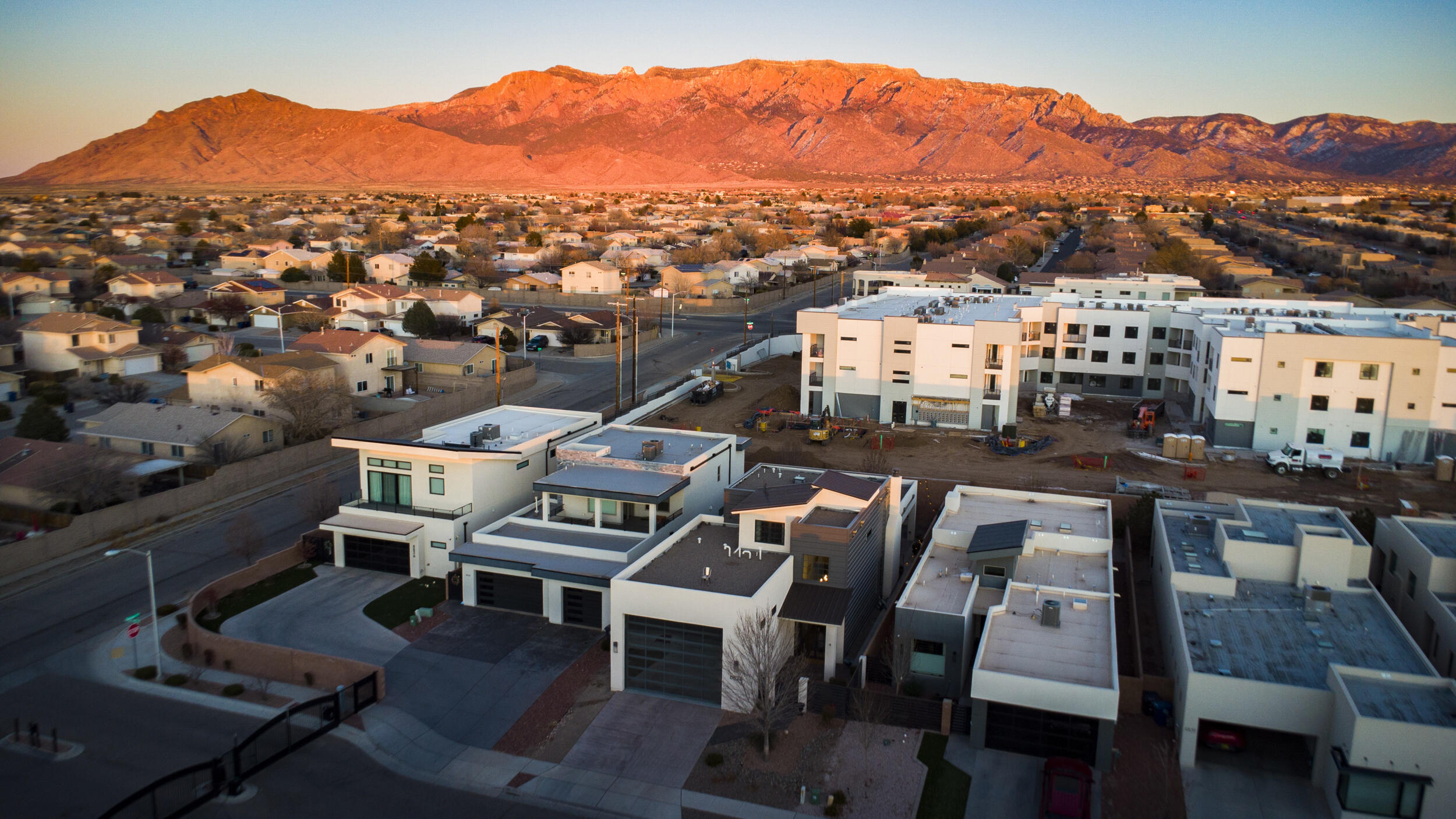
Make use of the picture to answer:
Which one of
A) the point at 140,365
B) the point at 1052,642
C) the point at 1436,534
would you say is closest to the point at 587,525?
the point at 1052,642

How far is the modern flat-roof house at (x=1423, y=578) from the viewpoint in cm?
2469

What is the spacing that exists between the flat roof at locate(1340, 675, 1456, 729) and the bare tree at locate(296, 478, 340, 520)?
30.8m

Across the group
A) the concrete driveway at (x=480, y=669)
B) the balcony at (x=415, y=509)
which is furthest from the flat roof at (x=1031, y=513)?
the balcony at (x=415, y=509)

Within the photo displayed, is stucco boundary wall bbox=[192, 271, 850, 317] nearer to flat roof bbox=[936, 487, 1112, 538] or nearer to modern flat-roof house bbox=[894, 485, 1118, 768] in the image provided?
flat roof bbox=[936, 487, 1112, 538]

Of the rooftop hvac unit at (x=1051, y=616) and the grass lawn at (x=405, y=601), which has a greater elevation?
the rooftop hvac unit at (x=1051, y=616)

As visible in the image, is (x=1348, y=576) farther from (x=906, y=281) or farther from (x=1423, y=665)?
(x=906, y=281)

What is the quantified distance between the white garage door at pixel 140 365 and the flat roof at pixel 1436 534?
64270 mm

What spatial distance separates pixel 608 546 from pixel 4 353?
50164mm

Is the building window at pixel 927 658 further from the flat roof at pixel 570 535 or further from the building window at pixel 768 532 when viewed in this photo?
the flat roof at pixel 570 535

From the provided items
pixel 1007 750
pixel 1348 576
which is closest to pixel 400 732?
pixel 1007 750

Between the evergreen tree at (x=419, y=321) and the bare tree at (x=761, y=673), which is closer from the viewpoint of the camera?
the bare tree at (x=761, y=673)

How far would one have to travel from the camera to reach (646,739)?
22.2m

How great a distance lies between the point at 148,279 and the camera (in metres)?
84.6

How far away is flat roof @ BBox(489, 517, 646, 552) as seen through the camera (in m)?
29.3
